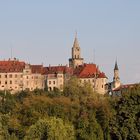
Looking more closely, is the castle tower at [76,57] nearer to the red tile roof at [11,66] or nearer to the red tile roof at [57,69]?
the red tile roof at [57,69]

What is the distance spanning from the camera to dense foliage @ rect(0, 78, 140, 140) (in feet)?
229

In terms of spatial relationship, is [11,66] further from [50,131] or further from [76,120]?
[50,131]

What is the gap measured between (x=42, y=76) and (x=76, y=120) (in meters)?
61.0

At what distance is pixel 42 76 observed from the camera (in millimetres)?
139000

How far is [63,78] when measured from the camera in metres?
139

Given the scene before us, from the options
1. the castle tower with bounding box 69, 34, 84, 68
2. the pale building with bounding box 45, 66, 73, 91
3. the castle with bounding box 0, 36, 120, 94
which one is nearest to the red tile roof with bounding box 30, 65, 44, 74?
the castle with bounding box 0, 36, 120, 94

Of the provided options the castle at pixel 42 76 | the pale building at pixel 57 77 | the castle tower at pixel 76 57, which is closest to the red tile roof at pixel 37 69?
the castle at pixel 42 76

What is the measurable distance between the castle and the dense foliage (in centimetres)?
4618

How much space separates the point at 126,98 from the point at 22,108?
1933 centimetres

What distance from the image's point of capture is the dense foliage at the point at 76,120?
229 ft

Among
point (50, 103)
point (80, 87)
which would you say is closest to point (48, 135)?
point (50, 103)

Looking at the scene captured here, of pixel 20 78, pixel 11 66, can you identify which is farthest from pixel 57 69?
pixel 11 66

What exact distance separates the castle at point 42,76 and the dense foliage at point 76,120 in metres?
46.2

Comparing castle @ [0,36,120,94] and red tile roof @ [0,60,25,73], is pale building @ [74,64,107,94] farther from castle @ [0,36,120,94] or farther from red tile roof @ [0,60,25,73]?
red tile roof @ [0,60,25,73]
